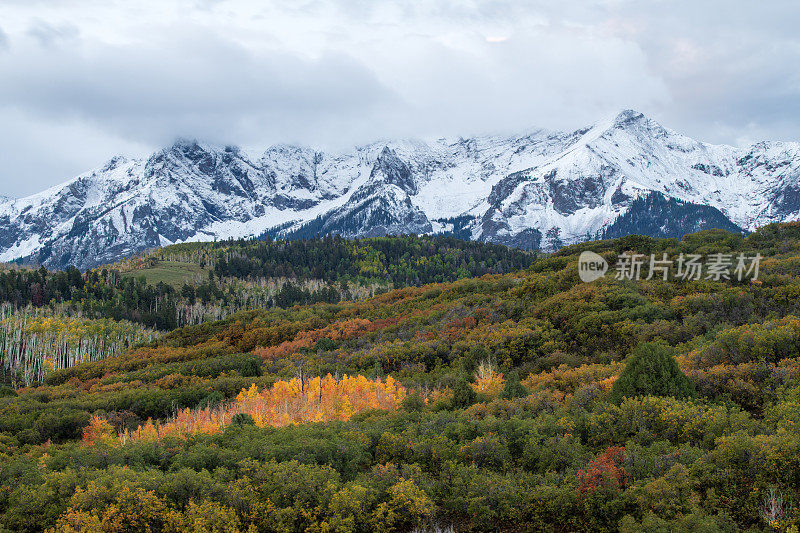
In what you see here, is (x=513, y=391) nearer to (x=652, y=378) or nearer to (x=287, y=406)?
(x=652, y=378)

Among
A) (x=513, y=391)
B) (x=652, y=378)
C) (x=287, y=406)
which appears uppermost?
(x=652, y=378)

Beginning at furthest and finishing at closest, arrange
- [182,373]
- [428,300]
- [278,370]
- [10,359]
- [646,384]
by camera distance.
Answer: [10,359], [428,300], [182,373], [278,370], [646,384]

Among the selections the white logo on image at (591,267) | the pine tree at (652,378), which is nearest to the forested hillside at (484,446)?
the pine tree at (652,378)

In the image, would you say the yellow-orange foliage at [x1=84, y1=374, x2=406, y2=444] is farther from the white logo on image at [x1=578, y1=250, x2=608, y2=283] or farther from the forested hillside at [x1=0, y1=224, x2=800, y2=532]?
the white logo on image at [x1=578, y1=250, x2=608, y2=283]

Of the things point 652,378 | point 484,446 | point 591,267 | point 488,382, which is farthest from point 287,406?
point 591,267

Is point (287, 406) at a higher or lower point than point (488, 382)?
lower

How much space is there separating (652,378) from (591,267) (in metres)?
38.3

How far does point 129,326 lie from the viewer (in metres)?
126

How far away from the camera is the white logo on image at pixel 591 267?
51031 millimetres

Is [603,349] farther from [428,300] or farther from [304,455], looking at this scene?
[428,300]

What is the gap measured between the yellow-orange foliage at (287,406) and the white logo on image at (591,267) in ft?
85.8

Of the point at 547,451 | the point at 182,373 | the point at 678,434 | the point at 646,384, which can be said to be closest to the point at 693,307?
the point at 646,384

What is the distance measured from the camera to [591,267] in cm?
5497

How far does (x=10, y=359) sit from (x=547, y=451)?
124m
